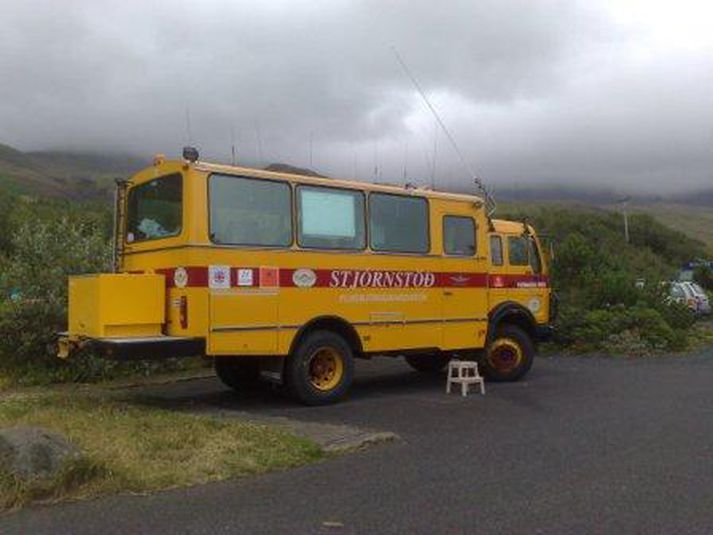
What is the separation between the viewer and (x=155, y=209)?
11.9 metres

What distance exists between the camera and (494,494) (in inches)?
283

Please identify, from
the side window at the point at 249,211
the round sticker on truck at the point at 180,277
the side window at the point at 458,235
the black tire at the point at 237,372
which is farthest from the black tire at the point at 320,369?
the side window at the point at 458,235

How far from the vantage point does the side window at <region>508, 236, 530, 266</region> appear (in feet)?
49.6

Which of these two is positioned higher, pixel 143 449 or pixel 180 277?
pixel 180 277

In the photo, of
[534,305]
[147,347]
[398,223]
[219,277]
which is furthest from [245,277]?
[534,305]

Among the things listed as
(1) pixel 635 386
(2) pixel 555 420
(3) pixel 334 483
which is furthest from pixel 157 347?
(1) pixel 635 386

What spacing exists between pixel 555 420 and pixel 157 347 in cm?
468

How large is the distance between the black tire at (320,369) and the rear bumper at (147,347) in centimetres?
143

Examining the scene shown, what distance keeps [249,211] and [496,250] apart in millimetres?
4978

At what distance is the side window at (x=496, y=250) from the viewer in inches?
582

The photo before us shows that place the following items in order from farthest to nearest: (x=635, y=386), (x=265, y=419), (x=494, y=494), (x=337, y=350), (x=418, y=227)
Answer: (x=635, y=386) < (x=418, y=227) < (x=337, y=350) < (x=265, y=419) < (x=494, y=494)

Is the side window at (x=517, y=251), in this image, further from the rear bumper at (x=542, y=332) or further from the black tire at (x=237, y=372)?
the black tire at (x=237, y=372)

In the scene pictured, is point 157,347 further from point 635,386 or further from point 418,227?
point 635,386

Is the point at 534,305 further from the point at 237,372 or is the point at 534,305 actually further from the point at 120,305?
the point at 120,305
